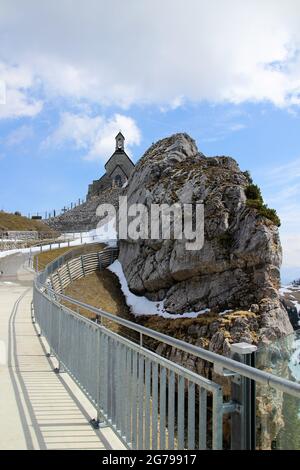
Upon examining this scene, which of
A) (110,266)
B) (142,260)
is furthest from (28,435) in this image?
(110,266)

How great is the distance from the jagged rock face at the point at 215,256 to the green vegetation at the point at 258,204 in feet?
1.75

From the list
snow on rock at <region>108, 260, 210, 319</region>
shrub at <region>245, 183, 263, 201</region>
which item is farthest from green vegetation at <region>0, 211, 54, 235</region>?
shrub at <region>245, 183, 263, 201</region>

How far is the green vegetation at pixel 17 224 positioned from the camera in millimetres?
64062

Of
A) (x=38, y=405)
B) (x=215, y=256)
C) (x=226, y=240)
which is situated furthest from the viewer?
(x=226, y=240)

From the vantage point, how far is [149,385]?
147 inches

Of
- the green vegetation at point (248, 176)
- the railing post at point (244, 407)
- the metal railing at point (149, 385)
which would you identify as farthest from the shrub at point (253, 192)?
the railing post at point (244, 407)

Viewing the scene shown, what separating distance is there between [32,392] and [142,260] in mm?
31344

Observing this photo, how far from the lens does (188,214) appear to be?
112ft

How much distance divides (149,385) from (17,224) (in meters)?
65.9

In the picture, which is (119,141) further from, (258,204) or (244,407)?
(244,407)

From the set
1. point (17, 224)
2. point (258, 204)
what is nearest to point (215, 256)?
point (258, 204)

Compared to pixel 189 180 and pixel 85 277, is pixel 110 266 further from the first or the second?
pixel 189 180

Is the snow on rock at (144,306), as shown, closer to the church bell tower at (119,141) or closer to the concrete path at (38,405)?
the concrete path at (38,405)

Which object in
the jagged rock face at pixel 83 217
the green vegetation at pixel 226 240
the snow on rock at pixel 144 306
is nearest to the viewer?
the snow on rock at pixel 144 306
